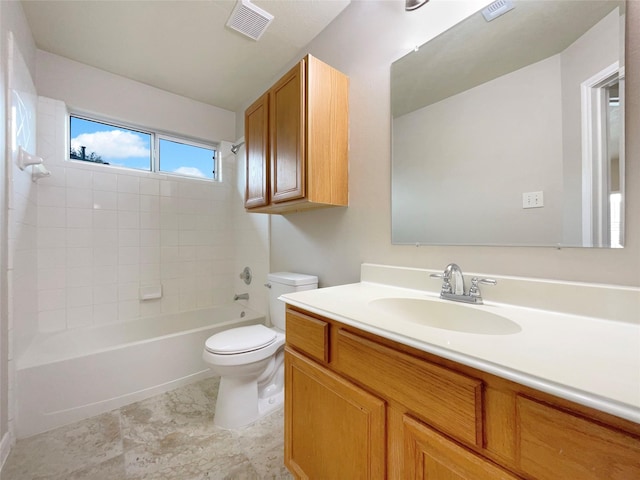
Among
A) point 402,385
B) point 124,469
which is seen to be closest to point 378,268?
point 402,385

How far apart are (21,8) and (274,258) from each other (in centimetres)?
221

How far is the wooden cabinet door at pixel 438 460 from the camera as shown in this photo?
537 millimetres

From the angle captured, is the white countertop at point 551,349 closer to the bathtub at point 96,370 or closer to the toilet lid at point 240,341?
the toilet lid at point 240,341

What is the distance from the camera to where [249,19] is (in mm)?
1632

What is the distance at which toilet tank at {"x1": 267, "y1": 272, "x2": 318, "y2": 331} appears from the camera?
1.70m

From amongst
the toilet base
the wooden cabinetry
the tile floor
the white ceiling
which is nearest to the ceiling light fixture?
the wooden cabinetry

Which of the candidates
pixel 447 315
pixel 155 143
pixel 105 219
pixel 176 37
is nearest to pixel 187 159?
pixel 155 143

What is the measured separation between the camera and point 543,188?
903 mm

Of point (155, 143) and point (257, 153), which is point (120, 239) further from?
point (257, 153)

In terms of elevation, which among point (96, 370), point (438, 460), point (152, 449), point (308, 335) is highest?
point (308, 335)

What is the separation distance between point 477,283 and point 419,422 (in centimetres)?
56

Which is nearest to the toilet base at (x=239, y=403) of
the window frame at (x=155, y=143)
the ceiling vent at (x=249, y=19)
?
the window frame at (x=155, y=143)

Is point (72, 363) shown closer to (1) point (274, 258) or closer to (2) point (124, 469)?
(2) point (124, 469)

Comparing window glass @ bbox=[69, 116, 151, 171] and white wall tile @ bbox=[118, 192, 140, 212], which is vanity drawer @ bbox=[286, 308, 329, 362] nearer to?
white wall tile @ bbox=[118, 192, 140, 212]
